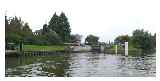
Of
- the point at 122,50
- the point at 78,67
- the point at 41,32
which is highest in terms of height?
the point at 41,32

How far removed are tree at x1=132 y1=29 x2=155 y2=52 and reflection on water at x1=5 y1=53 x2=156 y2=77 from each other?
0.06m

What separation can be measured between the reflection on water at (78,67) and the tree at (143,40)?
57mm

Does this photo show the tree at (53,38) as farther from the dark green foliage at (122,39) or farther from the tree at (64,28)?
the dark green foliage at (122,39)

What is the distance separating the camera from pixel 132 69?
2.43 m

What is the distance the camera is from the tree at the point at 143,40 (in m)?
2.41

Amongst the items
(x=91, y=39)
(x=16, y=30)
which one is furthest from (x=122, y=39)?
(x=16, y=30)

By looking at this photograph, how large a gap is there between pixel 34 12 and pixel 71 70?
1.42ft

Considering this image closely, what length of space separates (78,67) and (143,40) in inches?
17.6

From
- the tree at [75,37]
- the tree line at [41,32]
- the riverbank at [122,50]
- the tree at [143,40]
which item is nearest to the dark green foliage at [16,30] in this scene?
the tree line at [41,32]

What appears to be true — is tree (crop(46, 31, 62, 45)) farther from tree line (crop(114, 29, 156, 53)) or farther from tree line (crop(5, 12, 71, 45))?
tree line (crop(114, 29, 156, 53))

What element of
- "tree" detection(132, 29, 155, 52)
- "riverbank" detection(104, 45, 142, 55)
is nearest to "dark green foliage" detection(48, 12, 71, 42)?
"riverbank" detection(104, 45, 142, 55)

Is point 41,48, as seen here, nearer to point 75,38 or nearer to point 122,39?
point 75,38

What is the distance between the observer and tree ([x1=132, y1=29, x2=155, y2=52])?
2410 mm

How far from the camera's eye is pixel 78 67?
8.00 ft
